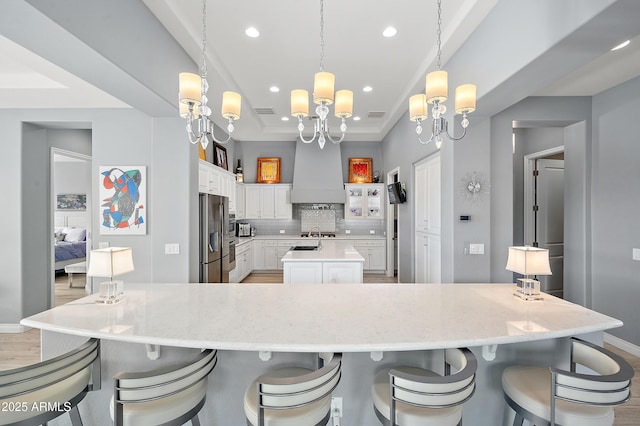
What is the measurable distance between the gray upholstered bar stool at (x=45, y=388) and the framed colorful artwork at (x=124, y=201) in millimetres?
2110

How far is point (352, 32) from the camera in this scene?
9.41 ft

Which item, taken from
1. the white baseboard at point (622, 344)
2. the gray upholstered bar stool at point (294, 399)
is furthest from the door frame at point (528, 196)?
the gray upholstered bar stool at point (294, 399)

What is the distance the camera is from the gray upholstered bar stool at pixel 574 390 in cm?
125

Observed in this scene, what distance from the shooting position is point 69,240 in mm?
7215

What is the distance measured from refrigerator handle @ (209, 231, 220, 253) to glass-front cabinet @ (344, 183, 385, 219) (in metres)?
3.60

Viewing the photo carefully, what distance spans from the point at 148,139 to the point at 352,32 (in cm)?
254

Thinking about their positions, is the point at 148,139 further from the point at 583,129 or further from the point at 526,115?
the point at 583,129

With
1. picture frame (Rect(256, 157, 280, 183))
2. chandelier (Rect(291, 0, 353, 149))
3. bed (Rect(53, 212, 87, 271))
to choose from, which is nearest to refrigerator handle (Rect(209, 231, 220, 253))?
chandelier (Rect(291, 0, 353, 149))

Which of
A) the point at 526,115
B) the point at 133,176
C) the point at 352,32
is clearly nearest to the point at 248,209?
the point at 133,176

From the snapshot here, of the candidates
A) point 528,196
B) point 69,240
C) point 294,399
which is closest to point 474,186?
point 528,196

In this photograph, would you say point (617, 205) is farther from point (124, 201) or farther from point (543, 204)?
point (124, 201)

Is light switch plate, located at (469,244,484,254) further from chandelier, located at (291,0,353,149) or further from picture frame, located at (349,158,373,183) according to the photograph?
picture frame, located at (349,158,373,183)

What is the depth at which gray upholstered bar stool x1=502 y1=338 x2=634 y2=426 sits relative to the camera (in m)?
1.25

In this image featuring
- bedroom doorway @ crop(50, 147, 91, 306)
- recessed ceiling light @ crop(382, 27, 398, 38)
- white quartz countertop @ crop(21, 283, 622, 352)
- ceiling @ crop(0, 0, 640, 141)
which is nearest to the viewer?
white quartz countertop @ crop(21, 283, 622, 352)
